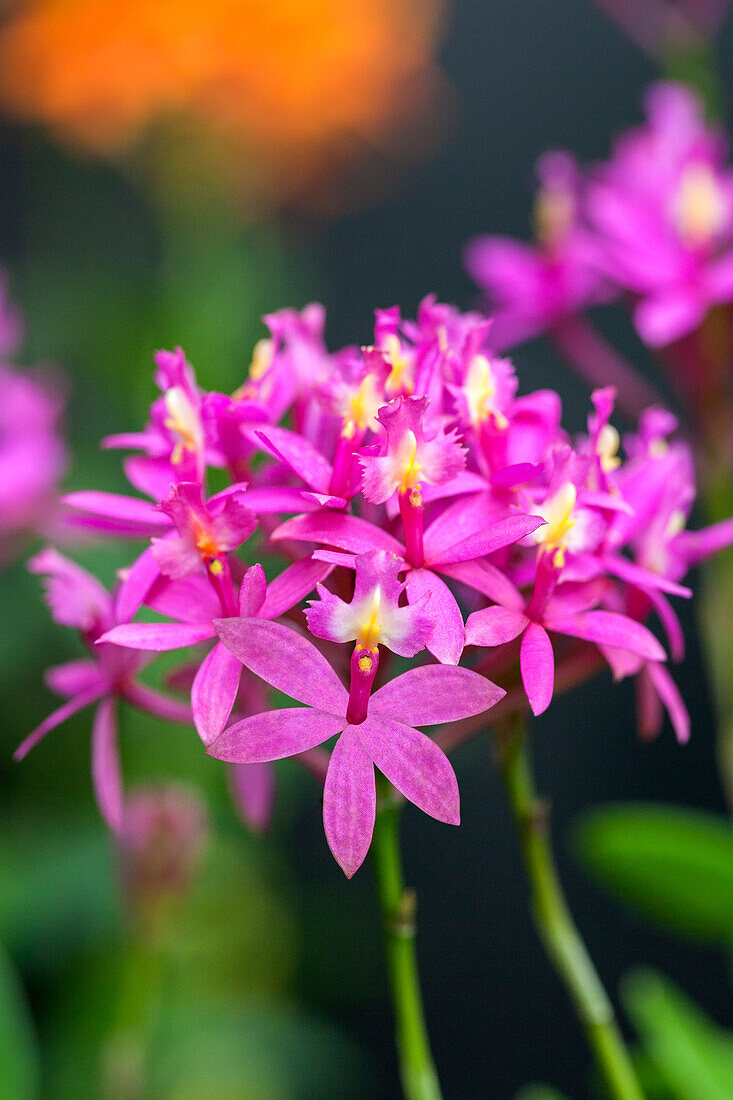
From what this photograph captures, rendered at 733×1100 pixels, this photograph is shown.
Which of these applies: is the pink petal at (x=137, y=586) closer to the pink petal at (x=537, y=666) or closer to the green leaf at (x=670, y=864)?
the pink petal at (x=537, y=666)

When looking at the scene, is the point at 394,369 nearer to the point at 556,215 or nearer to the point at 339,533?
the point at 339,533

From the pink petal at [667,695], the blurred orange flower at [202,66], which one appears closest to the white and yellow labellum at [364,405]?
the pink petal at [667,695]

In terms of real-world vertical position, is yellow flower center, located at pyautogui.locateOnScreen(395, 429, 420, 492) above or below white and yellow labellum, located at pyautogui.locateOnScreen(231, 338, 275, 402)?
below

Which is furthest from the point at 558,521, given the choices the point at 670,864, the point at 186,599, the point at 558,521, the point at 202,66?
the point at 202,66

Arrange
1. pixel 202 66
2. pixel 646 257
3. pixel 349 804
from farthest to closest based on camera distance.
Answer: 1. pixel 202 66
2. pixel 646 257
3. pixel 349 804

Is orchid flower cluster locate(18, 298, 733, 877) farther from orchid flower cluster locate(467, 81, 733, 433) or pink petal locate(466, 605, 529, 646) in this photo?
orchid flower cluster locate(467, 81, 733, 433)

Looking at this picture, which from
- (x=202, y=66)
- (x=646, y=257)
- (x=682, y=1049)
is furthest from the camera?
(x=202, y=66)

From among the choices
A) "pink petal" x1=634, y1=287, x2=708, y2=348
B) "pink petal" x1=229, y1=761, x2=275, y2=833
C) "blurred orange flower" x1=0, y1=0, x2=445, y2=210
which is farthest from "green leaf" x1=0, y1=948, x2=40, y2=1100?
"blurred orange flower" x1=0, y1=0, x2=445, y2=210

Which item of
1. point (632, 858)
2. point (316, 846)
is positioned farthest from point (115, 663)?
point (316, 846)
